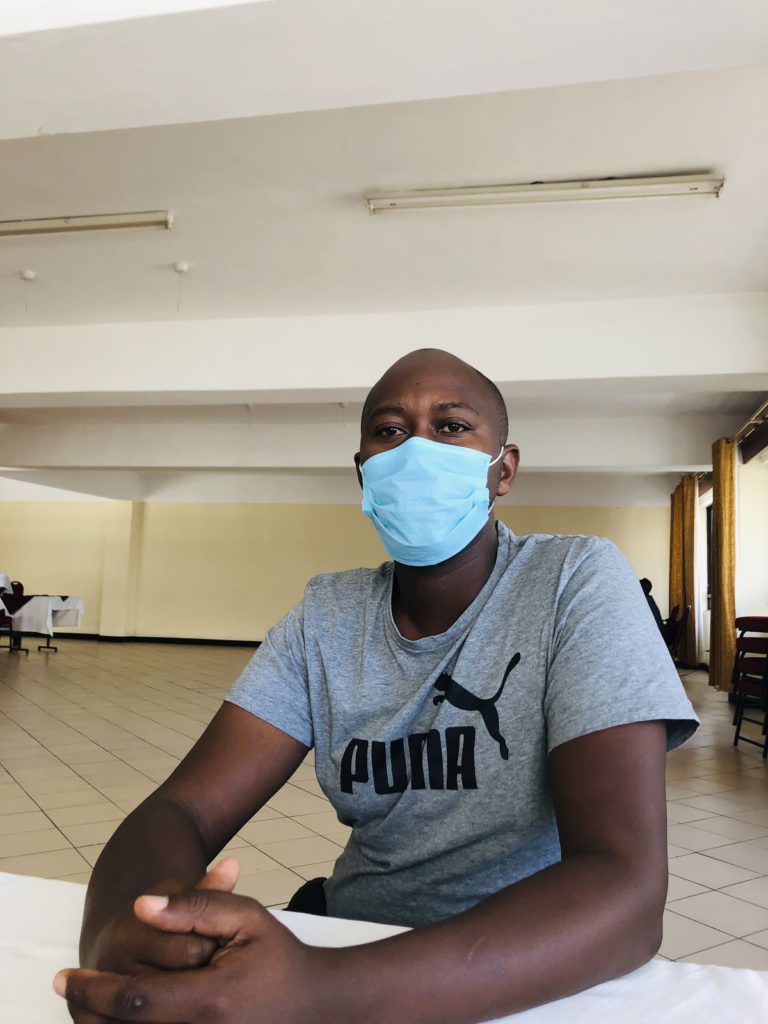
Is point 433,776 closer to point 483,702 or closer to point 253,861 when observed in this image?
point 483,702

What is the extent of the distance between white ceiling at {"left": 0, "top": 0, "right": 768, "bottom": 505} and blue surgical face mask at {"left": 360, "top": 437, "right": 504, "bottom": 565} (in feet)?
5.24

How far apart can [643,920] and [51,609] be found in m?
10.7

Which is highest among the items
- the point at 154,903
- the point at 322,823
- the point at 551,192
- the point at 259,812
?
the point at 551,192

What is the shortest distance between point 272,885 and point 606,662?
2.34 metres

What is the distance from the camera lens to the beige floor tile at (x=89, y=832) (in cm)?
314

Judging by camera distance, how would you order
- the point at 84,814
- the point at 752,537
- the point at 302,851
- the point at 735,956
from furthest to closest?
the point at 752,537
the point at 84,814
the point at 302,851
the point at 735,956

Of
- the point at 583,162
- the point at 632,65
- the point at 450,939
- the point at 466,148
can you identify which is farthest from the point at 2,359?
the point at 450,939

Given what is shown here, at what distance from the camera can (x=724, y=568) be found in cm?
737

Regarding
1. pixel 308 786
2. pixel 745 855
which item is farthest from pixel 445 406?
pixel 308 786

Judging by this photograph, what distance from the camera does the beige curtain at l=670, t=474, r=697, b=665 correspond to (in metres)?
9.66

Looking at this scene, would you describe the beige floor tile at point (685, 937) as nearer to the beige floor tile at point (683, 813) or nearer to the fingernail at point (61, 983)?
the beige floor tile at point (683, 813)

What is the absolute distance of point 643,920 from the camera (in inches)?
26.9

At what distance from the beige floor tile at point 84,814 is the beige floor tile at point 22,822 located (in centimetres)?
5

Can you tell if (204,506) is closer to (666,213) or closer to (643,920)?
(666,213)
